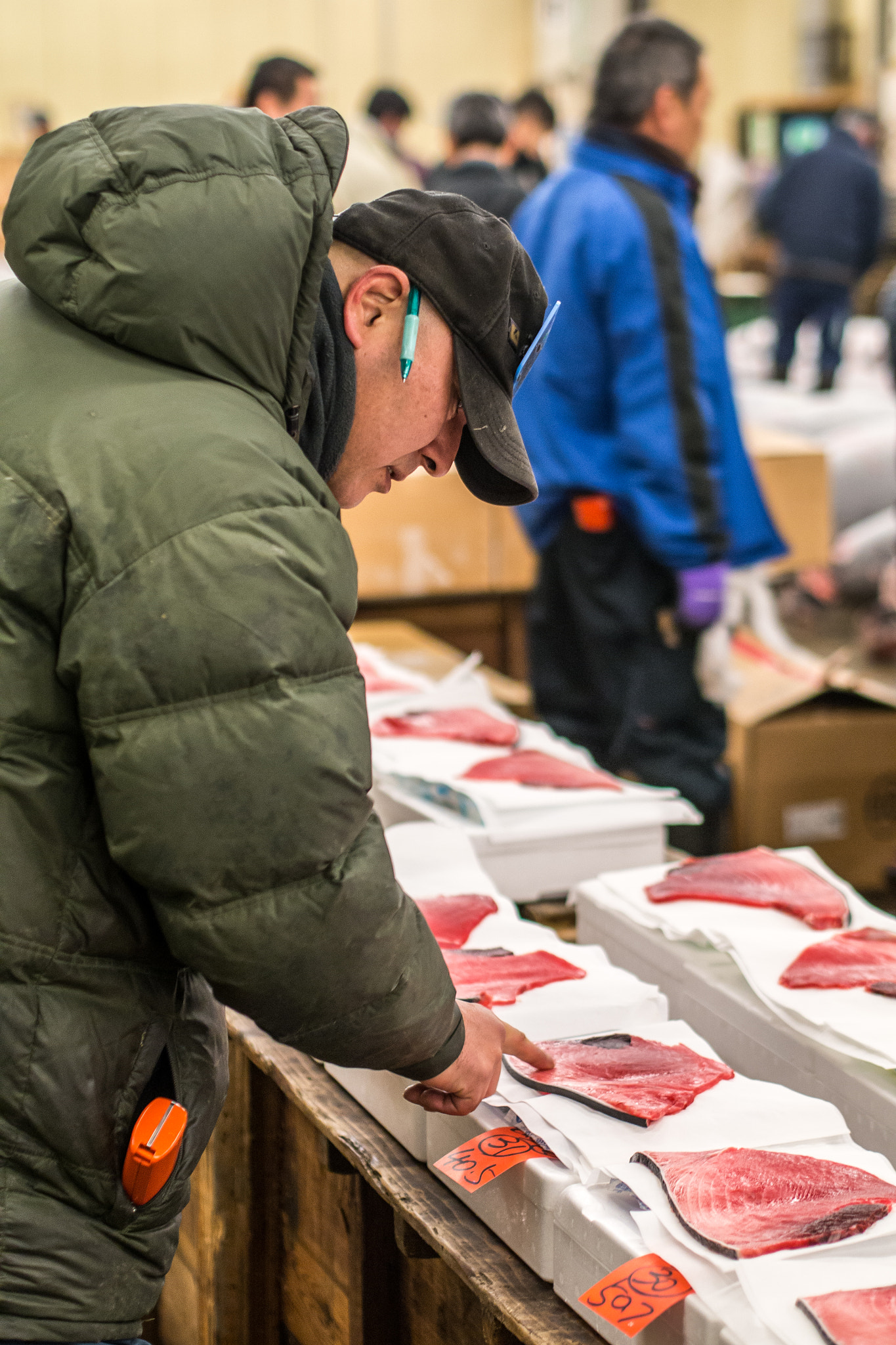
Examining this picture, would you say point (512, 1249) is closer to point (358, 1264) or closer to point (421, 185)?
point (358, 1264)

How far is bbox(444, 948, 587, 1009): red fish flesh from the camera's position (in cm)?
165

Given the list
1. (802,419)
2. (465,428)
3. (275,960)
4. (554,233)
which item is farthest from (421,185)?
(275,960)

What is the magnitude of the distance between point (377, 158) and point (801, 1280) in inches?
181

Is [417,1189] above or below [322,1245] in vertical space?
above

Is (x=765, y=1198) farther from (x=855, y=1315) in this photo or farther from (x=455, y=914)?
(x=455, y=914)

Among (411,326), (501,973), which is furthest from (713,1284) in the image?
(411,326)

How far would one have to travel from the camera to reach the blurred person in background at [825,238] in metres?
8.54

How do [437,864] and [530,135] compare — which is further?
[530,135]

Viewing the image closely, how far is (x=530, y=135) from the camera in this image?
25.7 ft

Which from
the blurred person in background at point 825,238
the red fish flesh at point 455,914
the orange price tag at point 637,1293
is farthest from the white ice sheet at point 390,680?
the blurred person in background at point 825,238

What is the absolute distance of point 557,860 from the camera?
216 cm

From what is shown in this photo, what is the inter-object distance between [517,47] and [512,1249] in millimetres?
14981

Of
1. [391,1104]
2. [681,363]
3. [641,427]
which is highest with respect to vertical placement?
[681,363]

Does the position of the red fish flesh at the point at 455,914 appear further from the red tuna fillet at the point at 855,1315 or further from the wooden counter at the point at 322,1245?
the red tuna fillet at the point at 855,1315
